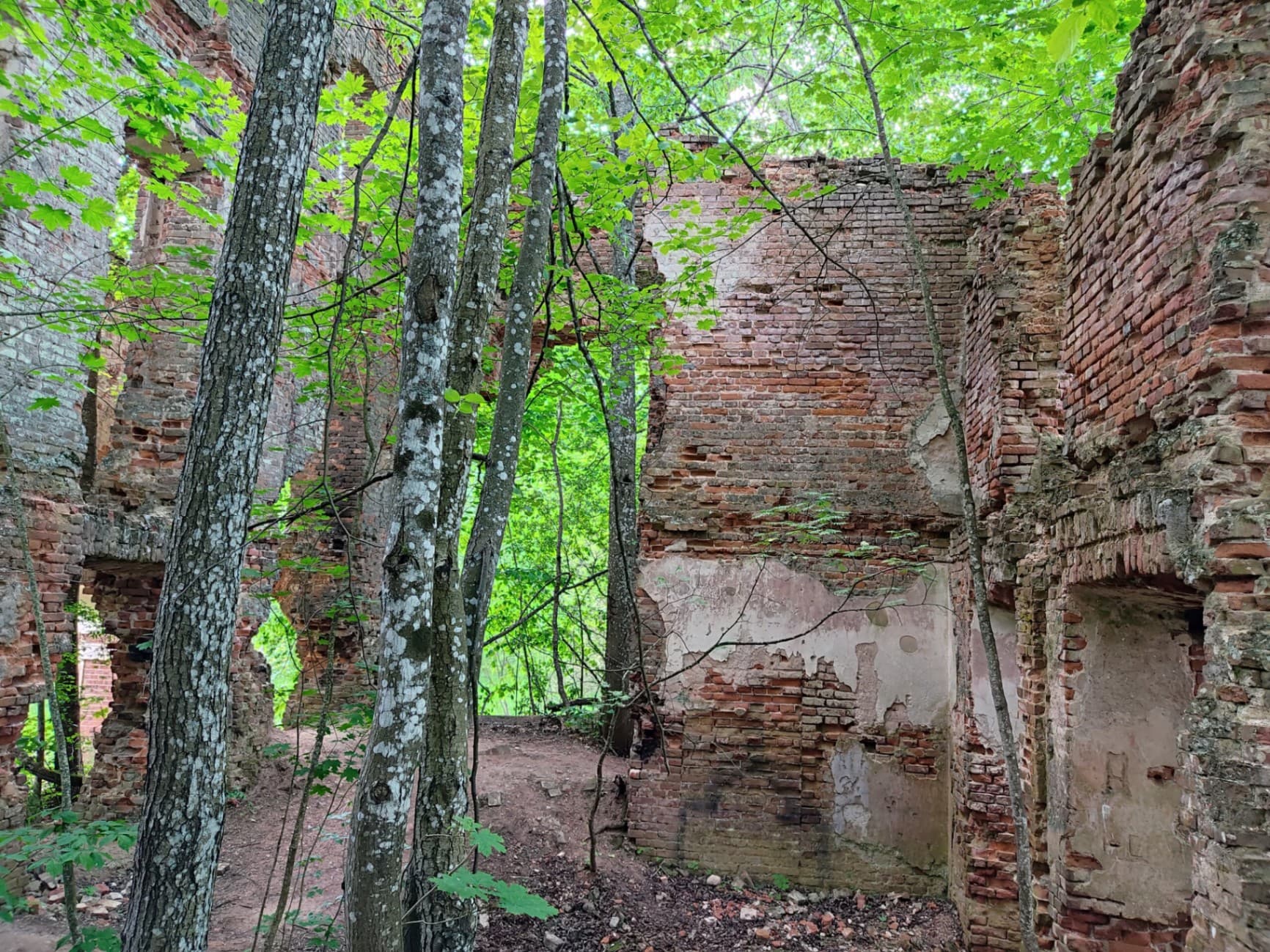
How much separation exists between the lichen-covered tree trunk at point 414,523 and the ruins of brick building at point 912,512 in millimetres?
1405

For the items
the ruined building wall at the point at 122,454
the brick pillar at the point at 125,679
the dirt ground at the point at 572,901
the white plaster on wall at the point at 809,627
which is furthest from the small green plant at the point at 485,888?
the brick pillar at the point at 125,679

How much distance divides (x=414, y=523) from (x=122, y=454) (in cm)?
607

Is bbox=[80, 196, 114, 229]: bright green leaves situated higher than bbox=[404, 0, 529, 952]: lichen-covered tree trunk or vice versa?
bbox=[80, 196, 114, 229]: bright green leaves

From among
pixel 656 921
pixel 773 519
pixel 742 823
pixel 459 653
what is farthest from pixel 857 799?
pixel 459 653

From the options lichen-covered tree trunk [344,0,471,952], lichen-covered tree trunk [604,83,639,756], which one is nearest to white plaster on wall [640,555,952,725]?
lichen-covered tree trunk [604,83,639,756]

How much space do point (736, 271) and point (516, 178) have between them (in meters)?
2.10

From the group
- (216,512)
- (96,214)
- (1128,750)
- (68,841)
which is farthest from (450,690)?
(96,214)

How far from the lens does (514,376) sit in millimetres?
3602

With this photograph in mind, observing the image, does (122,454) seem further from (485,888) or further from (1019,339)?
(1019,339)

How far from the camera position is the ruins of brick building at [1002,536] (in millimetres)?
2801

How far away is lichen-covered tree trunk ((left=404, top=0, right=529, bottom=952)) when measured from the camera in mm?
3025

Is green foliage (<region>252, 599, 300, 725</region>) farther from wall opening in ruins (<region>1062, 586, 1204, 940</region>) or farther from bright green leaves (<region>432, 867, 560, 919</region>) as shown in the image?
wall opening in ruins (<region>1062, 586, 1204, 940</region>)

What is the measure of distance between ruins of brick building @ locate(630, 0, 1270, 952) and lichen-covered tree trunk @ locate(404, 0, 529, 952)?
196 cm

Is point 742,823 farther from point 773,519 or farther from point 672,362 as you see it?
point 672,362
